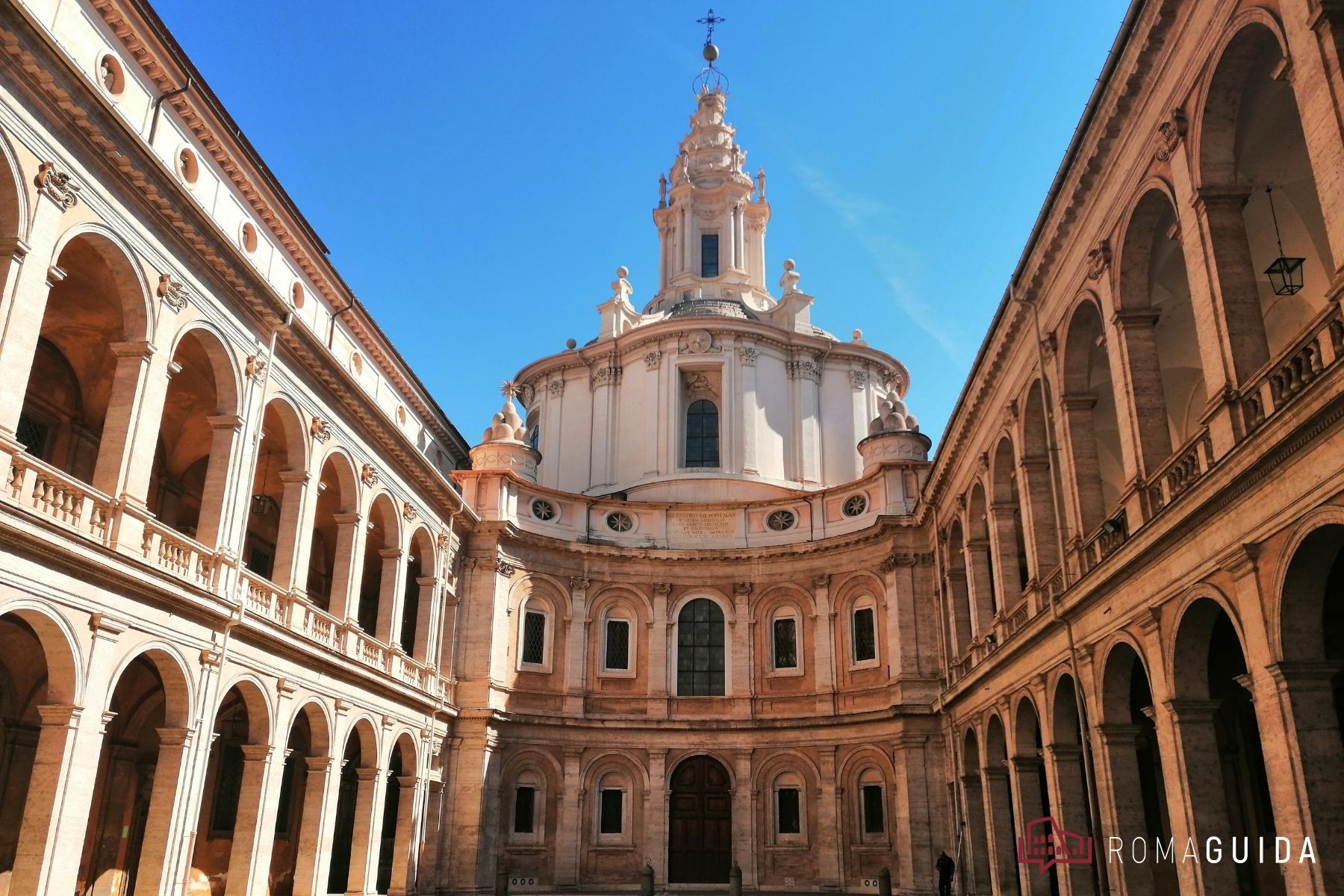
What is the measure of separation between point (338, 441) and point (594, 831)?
53.4 ft

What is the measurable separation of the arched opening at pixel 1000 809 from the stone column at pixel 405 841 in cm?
1451

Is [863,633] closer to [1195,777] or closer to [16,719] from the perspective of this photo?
[1195,777]

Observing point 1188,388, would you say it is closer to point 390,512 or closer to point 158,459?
point 390,512

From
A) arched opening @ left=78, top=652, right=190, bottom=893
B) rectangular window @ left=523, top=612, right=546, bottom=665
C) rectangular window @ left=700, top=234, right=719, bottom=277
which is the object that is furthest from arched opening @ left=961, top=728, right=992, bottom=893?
rectangular window @ left=700, top=234, right=719, bottom=277

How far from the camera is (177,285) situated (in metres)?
18.5

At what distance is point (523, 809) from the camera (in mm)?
34375

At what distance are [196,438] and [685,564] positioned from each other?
1737 cm

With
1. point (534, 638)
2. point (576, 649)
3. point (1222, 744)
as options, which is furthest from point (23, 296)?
point (576, 649)

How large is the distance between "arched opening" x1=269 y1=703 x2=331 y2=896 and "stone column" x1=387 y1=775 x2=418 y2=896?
2459 mm

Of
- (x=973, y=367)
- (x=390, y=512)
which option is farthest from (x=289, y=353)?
(x=973, y=367)

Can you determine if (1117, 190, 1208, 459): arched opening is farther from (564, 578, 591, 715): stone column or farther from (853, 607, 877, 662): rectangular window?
(564, 578, 591, 715): stone column

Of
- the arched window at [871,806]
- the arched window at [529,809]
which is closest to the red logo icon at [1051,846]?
the arched window at [871,806]

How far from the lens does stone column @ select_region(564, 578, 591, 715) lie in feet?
117

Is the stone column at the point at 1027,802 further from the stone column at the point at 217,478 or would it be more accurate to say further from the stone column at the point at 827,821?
the stone column at the point at 217,478
